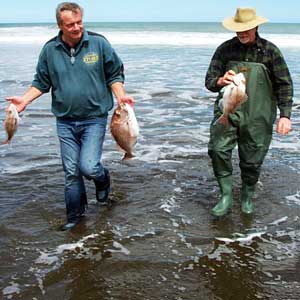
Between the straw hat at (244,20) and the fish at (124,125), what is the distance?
1.31m

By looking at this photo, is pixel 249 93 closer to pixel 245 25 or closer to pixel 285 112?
pixel 285 112

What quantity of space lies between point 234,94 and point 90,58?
150cm

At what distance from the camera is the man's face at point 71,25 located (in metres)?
4.91

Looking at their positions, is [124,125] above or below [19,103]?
below

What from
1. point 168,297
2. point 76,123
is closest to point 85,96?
point 76,123

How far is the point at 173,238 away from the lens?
5246mm

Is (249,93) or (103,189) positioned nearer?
(249,93)

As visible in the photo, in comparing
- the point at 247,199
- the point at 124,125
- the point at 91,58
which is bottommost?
the point at 247,199

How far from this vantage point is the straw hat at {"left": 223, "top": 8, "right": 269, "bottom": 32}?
505 cm

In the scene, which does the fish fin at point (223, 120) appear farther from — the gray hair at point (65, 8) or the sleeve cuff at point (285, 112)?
the gray hair at point (65, 8)

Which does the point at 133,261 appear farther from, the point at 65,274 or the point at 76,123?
the point at 76,123

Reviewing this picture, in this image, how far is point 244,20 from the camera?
203 inches

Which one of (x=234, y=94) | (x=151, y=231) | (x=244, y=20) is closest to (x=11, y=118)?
A: (x=151, y=231)

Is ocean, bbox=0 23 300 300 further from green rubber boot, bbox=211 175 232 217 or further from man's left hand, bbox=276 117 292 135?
man's left hand, bbox=276 117 292 135
